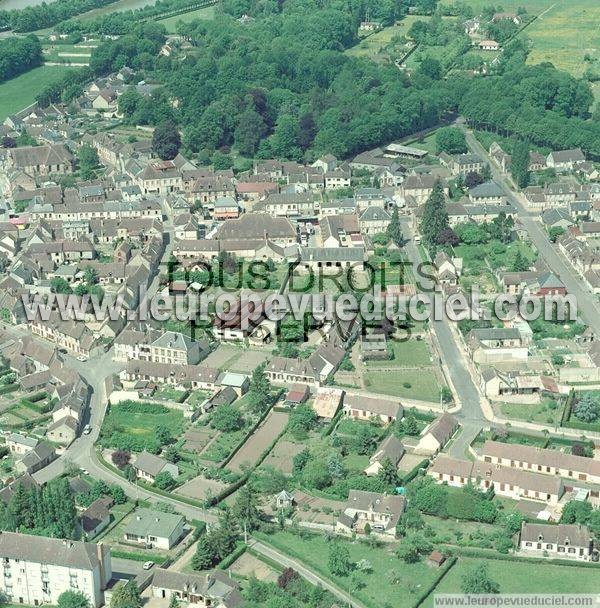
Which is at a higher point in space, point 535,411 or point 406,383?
point 406,383

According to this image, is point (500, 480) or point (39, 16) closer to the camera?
point (500, 480)

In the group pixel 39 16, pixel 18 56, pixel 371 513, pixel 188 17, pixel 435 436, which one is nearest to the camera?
pixel 371 513

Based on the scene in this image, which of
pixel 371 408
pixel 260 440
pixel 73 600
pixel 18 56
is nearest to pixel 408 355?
pixel 371 408

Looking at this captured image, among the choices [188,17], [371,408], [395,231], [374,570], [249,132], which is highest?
[188,17]

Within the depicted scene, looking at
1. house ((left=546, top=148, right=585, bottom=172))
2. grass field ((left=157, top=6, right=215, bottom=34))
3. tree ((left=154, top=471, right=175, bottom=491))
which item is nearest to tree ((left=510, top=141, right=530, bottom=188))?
house ((left=546, top=148, right=585, bottom=172))

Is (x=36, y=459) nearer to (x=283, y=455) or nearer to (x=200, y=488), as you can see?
(x=200, y=488)

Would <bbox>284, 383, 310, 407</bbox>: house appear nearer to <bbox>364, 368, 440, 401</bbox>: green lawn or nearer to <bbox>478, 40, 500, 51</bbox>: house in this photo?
<bbox>364, 368, 440, 401</bbox>: green lawn

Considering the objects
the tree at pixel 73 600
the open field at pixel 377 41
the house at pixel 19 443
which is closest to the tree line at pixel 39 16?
the open field at pixel 377 41
